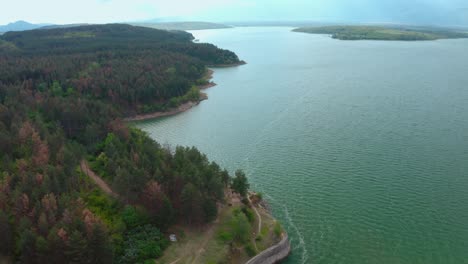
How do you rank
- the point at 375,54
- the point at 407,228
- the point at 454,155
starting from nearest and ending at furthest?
1. the point at 407,228
2. the point at 454,155
3. the point at 375,54

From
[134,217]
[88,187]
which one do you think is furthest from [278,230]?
[88,187]

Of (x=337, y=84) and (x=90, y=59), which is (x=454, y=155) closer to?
(x=337, y=84)

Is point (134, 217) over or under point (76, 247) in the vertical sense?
under

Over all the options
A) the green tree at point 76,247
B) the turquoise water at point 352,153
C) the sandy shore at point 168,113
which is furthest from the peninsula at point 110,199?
the sandy shore at point 168,113

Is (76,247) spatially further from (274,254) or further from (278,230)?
(278,230)

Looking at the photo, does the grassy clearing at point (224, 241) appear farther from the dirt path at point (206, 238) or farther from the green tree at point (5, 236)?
the green tree at point (5, 236)

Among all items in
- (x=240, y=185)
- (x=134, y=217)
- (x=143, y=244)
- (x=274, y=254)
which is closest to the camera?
(x=143, y=244)

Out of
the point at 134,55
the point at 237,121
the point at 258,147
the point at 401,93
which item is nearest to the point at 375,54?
the point at 401,93
